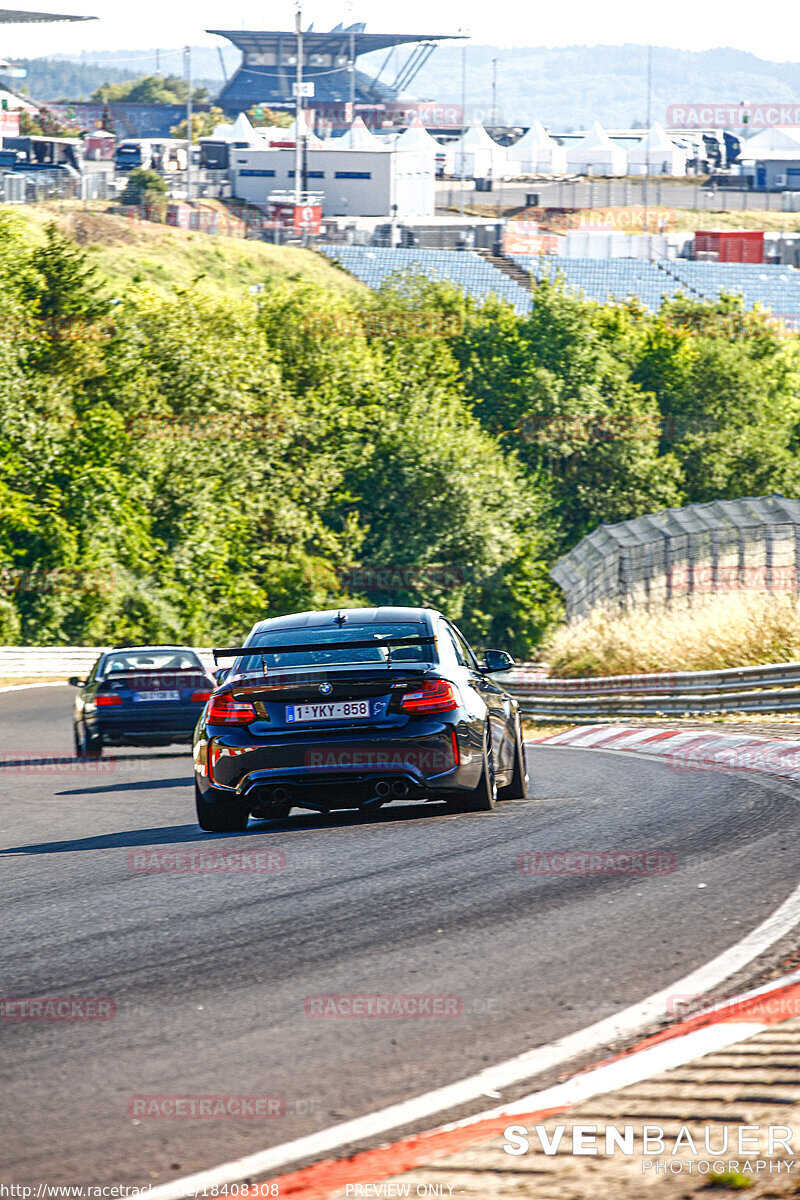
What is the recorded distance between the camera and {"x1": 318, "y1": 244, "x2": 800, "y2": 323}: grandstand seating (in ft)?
323

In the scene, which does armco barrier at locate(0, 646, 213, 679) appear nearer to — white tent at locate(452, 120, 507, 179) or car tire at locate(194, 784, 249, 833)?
car tire at locate(194, 784, 249, 833)

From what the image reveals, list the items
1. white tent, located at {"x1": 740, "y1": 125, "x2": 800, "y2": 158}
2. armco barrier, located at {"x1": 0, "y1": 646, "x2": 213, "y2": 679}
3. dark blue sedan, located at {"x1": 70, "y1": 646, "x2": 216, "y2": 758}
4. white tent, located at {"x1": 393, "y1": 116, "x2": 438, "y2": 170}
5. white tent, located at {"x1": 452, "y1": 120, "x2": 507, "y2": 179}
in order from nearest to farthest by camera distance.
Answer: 1. dark blue sedan, located at {"x1": 70, "y1": 646, "x2": 216, "y2": 758}
2. armco barrier, located at {"x1": 0, "y1": 646, "x2": 213, "y2": 679}
3. white tent, located at {"x1": 393, "y1": 116, "x2": 438, "y2": 170}
4. white tent, located at {"x1": 740, "y1": 125, "x2": 800, "y2": 158}
5. white tent, located at {"x1": 452, "y1": 120, "x2": 507, "y2": 179}

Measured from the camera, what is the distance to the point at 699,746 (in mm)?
15703

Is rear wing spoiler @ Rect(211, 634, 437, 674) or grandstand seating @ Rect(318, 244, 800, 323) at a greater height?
grandstand seating @ Rect(318, 244, 800, 323)

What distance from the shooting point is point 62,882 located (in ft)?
24.8

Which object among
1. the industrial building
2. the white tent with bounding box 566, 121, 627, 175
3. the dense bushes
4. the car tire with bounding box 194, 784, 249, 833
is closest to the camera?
the car tire with bounding box 194, 784, 249, 833

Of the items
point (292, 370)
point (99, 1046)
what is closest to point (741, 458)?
point (292, 370)

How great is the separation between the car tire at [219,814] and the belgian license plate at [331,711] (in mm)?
699

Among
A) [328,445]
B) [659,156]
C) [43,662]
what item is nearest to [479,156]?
[659,156]

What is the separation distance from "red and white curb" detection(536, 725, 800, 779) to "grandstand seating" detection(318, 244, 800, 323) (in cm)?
7780

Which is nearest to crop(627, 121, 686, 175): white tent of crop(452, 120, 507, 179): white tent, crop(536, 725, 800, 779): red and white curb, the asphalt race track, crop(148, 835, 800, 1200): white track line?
crop(452, 120, 507, 179): white tent

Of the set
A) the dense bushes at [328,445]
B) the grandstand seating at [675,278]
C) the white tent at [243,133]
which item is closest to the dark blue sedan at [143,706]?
the dense bushes at [328,445]

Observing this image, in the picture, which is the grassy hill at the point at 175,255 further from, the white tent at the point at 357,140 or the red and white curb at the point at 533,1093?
the red and white curb at the point at 533,1093

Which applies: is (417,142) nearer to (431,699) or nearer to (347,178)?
(347,178)
